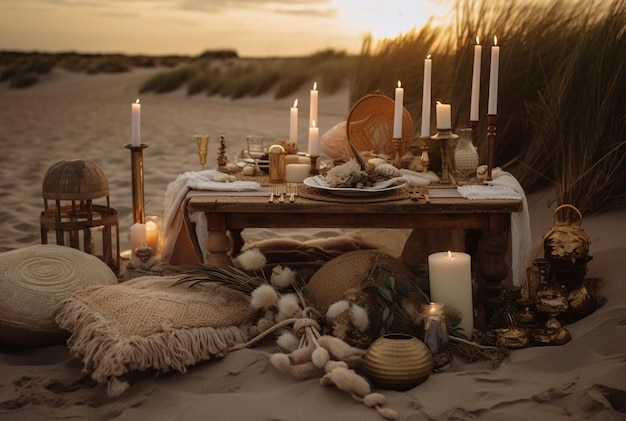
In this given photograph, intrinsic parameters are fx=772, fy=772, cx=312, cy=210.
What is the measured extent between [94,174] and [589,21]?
113 inches

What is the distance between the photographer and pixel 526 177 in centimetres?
469

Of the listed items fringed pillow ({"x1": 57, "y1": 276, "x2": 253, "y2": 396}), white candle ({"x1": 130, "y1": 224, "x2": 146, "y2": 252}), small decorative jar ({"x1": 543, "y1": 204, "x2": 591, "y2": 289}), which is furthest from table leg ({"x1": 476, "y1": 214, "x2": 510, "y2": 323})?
white candle ({"x1": 130, "y1": 224, "x2": 146, "y2": 252})

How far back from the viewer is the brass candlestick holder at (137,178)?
4043 millimetres

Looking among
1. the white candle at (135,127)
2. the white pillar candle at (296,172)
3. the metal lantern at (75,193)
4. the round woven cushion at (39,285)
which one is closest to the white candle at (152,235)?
the metal lantern at (75,193)

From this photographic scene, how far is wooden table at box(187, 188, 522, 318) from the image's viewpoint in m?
3.22

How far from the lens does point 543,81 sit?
190 inches

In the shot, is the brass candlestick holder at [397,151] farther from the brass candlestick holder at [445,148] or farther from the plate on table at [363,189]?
the plate on table at [363,189]

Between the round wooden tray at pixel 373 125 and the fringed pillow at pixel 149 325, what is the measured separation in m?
1.39

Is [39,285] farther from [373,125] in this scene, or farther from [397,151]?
[373,125]

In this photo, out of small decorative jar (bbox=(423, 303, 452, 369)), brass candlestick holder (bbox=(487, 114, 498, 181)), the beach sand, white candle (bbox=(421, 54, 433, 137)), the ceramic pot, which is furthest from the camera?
white candle (bbox=(421, 54, 433, 137))

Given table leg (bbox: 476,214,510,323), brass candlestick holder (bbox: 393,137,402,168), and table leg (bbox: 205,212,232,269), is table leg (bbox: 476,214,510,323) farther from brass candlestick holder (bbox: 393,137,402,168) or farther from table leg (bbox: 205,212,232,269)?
table leg (bbox: 205,212,232,269)

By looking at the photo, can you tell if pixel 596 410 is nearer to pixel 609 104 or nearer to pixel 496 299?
pixel 496 299

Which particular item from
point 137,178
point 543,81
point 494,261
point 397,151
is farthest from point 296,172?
point 543,81

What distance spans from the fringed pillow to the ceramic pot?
616 millimetres
